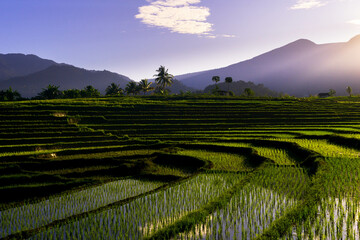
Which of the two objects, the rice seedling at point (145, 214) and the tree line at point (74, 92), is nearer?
the rice seedling at point (145, 214)

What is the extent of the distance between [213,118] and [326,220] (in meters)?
25.3

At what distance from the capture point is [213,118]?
107 feet

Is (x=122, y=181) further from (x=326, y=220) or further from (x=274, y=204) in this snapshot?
(x=326, y=220)

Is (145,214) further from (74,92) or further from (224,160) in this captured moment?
(74,92)

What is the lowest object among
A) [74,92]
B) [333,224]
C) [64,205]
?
[64,205]

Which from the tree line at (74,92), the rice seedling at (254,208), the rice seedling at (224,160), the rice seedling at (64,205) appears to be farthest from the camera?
the tree line at (74,92)

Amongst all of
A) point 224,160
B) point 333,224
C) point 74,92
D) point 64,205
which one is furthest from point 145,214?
point 74,92

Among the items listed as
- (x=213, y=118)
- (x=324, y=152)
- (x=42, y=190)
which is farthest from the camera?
(x=213, y=118)

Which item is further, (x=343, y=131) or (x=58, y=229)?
(x=343, y=131)

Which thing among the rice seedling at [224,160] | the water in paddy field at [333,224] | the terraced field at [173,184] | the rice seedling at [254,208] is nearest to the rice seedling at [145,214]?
the terraced field at [173,184]

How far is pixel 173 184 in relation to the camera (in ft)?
37.0

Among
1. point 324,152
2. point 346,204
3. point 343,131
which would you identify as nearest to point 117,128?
point 324,152

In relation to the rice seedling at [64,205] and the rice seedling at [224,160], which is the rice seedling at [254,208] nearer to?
the rice seedling at [224,160]

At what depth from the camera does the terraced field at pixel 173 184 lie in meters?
7.22
